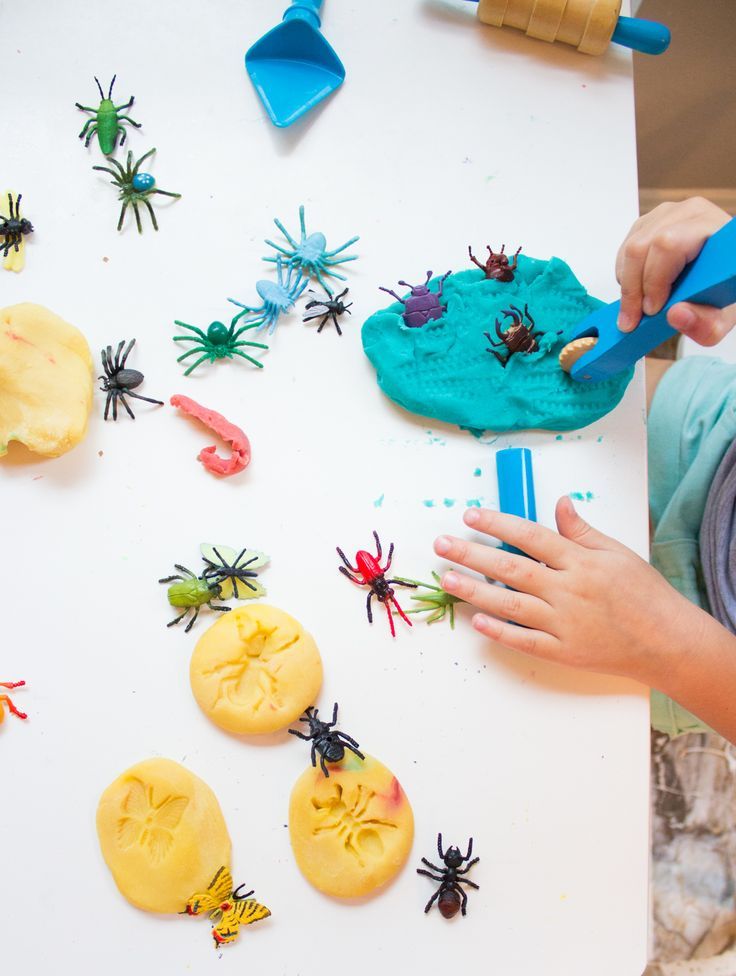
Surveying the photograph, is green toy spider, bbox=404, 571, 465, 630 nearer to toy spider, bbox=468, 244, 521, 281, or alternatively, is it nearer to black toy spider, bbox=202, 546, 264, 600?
black toy spider, bbox=202, 546, 264, 600

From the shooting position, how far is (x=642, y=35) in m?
0.71

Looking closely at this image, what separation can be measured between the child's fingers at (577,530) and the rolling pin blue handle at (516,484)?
0.03m

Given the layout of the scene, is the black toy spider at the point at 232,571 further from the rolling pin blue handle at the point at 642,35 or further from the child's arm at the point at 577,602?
the rolling pin blue handle at the point at 642,35

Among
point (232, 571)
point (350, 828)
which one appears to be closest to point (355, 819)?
point (350, 828)

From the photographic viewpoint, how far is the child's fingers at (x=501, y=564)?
62cm

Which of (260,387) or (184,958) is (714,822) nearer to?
(184,958)

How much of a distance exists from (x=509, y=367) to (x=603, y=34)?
1.15 ft

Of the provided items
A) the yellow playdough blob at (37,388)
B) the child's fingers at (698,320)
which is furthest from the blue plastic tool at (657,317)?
the yellow playdough blob at (37,388)

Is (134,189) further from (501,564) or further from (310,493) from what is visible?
(501,564)

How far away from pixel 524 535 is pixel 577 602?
0.24ft

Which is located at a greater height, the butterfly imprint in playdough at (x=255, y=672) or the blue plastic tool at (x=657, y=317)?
the blue plastic tool at (x=657, y=317)

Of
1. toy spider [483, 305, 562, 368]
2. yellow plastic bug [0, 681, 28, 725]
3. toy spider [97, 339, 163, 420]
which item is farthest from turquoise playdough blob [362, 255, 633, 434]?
yellow plastic bug [0, 681, 28, 725]

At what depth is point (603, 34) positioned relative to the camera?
0.71 m

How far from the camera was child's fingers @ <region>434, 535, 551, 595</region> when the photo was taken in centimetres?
62
